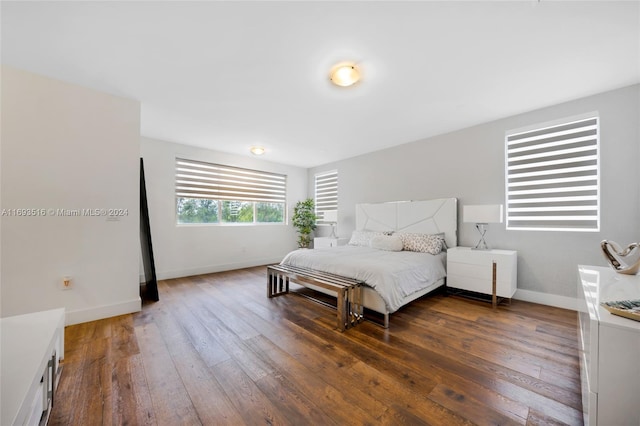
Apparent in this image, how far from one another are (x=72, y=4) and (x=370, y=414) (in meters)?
3.20

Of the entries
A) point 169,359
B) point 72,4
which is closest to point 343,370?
point 169,359

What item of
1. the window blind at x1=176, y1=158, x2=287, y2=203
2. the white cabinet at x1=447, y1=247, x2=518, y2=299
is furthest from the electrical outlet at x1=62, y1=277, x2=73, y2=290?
the white cabinet at x1=447, y1=247, x2=518, y2=299

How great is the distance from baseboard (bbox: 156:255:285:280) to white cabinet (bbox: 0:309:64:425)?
2.91 meters

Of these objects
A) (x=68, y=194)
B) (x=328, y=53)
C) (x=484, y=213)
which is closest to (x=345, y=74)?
(x=328, y=53)

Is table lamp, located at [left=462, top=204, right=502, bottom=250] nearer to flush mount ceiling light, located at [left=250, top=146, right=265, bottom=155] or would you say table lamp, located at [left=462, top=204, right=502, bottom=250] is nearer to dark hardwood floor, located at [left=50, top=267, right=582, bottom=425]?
dark hardwood floor, located at [left=50, top=267, right=582, bottom=425]

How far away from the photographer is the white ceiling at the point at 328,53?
63.5 inches

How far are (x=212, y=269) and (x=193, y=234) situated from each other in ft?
2.61

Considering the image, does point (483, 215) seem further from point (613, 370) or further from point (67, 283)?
point (67, 283)

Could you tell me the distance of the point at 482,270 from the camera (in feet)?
9.95

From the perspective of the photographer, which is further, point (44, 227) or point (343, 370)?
point (44, 227)

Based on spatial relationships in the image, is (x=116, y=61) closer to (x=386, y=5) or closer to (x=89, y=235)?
(x=89, y=235)

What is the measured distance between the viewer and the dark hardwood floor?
1.32 meters

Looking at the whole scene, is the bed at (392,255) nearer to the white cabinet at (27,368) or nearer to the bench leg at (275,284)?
the bench leg at (275,284)

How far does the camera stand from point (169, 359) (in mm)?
1827
